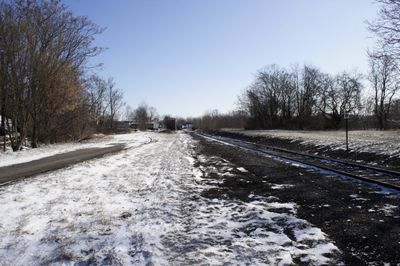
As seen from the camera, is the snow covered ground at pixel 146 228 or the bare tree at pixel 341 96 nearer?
the snow covered ground at pixel 146 228

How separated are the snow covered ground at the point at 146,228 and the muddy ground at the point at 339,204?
0.40m

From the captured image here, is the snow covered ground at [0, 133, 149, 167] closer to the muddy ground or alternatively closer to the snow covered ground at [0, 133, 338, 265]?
the snow covered ground at [0, 133, 338, 265]

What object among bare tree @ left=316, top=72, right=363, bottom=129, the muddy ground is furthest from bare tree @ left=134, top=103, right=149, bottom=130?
the muddy ground

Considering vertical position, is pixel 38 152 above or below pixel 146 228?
above

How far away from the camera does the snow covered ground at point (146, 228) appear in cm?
587

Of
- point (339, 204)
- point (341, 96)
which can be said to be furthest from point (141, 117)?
point (339, 204)

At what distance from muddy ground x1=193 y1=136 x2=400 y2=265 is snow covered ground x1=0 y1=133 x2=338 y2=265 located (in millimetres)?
400

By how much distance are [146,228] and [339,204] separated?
186 inches

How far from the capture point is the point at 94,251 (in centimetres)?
612

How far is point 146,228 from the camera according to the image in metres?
7.50

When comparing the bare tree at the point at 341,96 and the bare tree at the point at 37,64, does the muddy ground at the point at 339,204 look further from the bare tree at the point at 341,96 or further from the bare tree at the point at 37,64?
the bare tree at the point at 341,96

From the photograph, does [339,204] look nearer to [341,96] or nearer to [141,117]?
[341,96]

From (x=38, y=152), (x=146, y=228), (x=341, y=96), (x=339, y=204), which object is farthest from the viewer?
(x=341, y=96)

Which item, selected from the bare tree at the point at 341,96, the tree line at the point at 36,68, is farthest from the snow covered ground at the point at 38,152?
the bare tree at the point at 341,96
